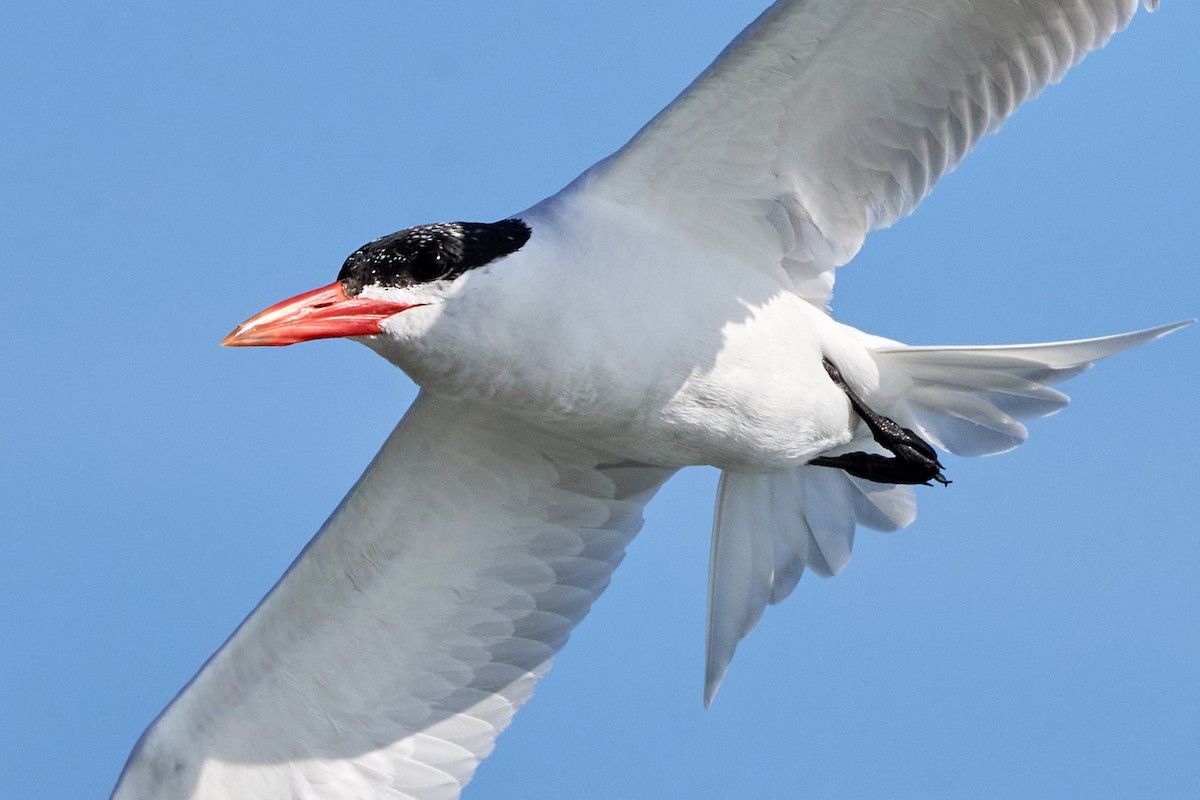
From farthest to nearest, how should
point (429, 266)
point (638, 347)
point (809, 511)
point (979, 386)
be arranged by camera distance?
point (809, 511)
point (979, 386)
point (638, 347)
point (429, 266)

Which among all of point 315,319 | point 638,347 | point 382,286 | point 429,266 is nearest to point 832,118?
point 638,347

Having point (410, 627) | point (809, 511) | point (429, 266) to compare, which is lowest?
point (410, 627)

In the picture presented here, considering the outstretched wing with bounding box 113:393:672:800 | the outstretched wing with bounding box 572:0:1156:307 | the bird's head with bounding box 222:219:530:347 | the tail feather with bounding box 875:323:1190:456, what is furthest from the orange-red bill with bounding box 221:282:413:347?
the tail feather with bounding box 875:323:1190:456

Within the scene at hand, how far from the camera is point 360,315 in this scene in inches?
164

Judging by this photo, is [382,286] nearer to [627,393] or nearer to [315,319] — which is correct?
[315,319]

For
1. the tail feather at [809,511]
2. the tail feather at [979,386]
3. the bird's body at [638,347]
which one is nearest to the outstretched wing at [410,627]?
the tail feather at [809,511]

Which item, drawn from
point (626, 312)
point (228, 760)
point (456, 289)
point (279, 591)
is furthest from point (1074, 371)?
point (228, 760)

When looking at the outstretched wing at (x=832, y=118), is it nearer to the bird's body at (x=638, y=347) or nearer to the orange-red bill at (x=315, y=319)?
the bird's body at (x=638, y=347)

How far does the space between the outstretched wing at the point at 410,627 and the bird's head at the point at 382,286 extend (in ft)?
3.13

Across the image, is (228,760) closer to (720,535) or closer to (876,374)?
(720,535)

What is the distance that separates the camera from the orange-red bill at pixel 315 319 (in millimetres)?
4059

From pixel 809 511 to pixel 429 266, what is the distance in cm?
189

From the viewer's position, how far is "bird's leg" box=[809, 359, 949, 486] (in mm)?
5105

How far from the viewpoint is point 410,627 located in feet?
18.5
